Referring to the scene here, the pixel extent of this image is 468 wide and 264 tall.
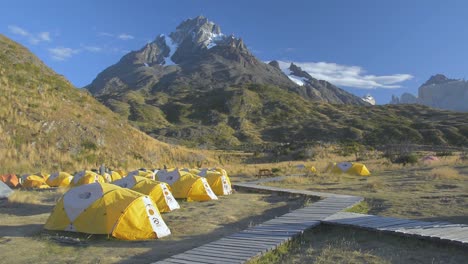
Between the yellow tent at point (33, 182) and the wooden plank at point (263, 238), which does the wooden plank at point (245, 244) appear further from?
the yellow tent at point (33, 182)

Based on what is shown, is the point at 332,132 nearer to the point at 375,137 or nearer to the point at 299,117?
the point at 375,137

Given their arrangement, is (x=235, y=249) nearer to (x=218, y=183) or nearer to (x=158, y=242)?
(x=158, y=242)

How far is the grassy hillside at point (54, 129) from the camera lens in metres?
28.7

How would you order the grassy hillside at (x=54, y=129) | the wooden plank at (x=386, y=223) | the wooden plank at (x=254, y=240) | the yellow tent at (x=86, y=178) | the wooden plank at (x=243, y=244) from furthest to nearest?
the grassy hillside at (x=54, y=129) → the yellow tent at (x=86, y=178) → the wooden plank at (x=386, y=223) → the wooden plank at (x=254, y=240) → the wooden plank at (x=243, y=244)

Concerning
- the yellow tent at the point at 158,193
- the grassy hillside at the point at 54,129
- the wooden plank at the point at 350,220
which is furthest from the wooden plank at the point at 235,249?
the grassy hillside at the point at 54,129

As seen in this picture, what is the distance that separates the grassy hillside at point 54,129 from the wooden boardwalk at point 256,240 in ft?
66.8

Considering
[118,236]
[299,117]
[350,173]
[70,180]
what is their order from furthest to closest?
[299,117] < [350,173] < [70,180] < [118,236]

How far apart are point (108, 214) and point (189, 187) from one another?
753cm

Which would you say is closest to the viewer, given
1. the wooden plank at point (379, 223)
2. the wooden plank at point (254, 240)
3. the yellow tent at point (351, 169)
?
the wooden plank at point (254, 240)

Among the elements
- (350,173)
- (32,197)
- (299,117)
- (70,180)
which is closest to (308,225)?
(32,197)

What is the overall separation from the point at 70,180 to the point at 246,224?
Result: 13.0 meters

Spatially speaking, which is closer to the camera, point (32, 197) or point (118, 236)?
point (118, 236)

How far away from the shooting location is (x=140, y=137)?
39781 mm

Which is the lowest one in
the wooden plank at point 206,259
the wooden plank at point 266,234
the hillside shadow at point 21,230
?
the hillside shadow at point 21,230
